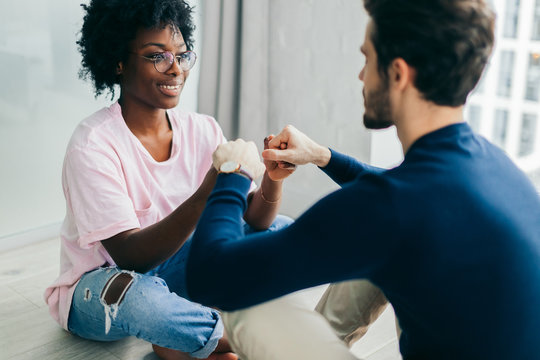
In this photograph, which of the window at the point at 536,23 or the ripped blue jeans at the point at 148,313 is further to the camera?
the window at the point at 536,23

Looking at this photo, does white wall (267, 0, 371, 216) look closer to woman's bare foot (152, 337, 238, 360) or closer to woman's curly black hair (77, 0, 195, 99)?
woman's curly black hair (77, 0, 195, 99)

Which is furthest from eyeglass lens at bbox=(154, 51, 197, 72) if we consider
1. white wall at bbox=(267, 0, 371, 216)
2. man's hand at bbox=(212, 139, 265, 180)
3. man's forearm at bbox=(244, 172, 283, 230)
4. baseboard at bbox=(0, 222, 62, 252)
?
baseboard at bbox=(0, 222, 62, 252)

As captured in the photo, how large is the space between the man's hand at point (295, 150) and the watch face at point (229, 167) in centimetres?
27

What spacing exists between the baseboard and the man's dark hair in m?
1.94

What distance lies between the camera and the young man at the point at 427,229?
902mm

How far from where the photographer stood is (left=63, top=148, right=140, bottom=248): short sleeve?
4.94ft

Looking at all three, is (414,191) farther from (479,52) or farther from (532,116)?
(532,116)

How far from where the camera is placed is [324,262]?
0.93 meters

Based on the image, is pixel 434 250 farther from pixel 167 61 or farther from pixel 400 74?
pixel 167 61

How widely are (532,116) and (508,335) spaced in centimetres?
226

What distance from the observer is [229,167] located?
1.17m

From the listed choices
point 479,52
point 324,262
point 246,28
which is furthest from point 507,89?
point 324,262

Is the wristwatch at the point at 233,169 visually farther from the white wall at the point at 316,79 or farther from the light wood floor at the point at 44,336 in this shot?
the white wall at the point at 316,79

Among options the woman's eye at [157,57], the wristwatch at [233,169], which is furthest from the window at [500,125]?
the wristwatch at [233,169]
